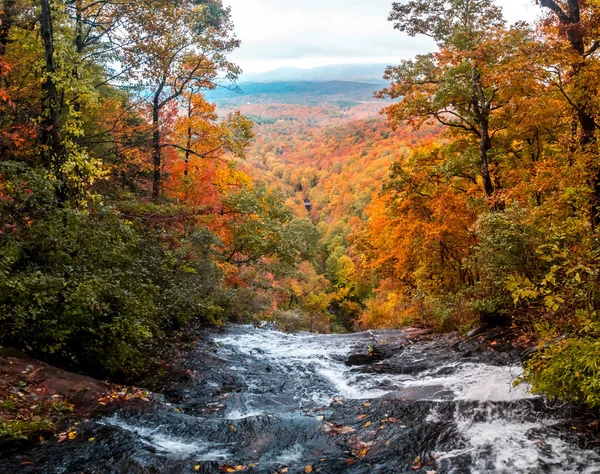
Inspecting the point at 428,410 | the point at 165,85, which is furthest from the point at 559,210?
the point at 165,85

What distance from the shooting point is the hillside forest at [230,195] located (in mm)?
7297

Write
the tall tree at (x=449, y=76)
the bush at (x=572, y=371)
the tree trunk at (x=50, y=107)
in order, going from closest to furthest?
the bush at (x=572, y=371) < the tree trunk at (x=50, y=107) < the tall tree at (x=449, y=76)

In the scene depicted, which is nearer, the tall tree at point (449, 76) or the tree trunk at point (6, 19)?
the tree trunk at point (6, 19)

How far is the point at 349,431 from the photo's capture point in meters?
6.88

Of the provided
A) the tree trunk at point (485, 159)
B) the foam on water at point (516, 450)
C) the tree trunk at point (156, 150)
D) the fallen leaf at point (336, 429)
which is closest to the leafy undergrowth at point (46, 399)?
the fallen leaf at point (336, 429)

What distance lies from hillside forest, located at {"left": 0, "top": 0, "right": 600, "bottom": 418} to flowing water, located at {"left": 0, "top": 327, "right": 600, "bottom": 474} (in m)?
0.87

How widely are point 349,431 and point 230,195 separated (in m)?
13.6

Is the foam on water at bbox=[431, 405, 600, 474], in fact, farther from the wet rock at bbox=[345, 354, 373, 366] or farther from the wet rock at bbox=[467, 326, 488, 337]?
the wet rock at bbox=[467, 326, 488, 337]

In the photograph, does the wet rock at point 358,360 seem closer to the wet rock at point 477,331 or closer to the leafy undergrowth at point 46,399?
the wet rock at point 477,331

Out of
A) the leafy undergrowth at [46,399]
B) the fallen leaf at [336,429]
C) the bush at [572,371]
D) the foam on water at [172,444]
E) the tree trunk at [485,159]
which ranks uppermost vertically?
the tree trunk at [485,159]

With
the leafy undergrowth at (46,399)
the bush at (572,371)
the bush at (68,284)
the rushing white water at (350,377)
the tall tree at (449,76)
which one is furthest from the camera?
the tall tree at (449,76)

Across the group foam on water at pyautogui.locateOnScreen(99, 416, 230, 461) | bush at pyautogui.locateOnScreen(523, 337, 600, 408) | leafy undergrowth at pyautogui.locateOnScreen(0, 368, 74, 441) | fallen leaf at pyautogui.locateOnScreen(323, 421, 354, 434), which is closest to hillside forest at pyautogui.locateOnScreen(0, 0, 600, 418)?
bush at pyautogui.locateOnScreen(523, 337, 600, 408)

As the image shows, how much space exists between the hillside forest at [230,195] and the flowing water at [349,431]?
2.85ft

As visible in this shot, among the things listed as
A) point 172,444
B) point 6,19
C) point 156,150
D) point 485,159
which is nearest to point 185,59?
point 156,150
